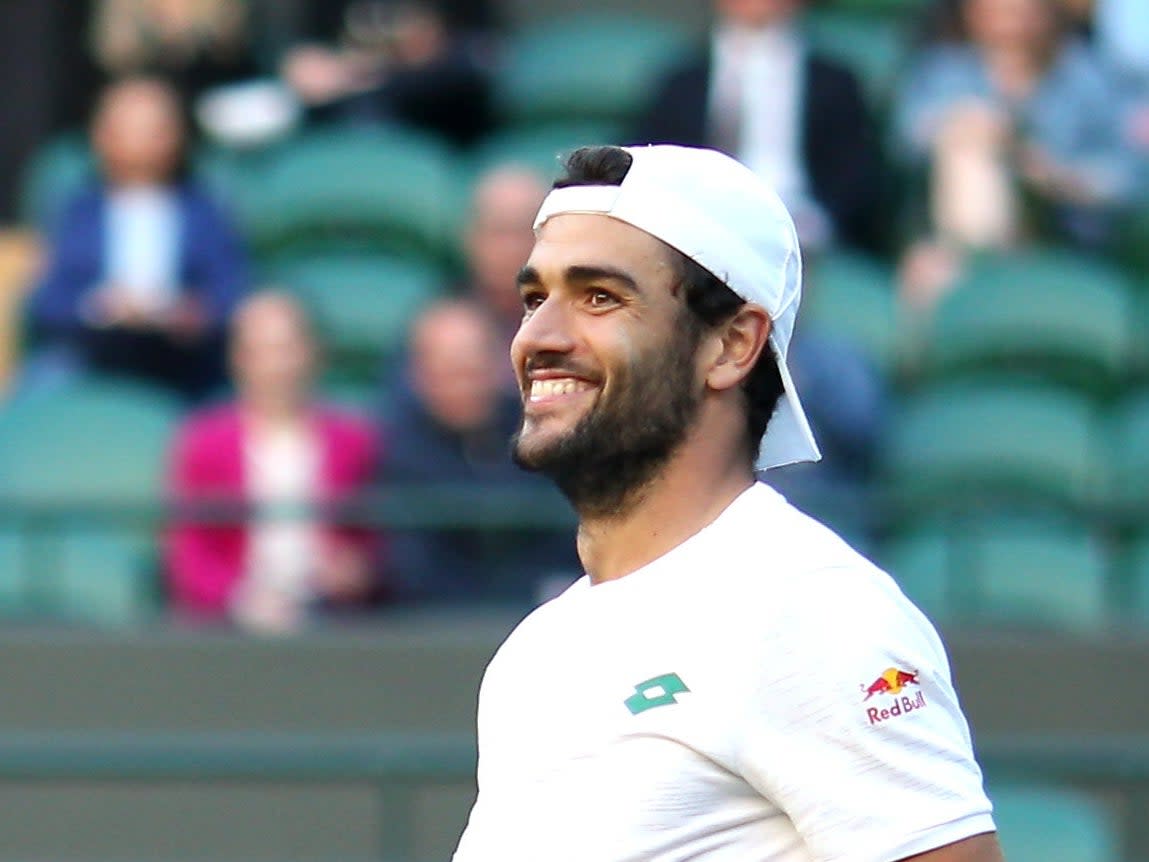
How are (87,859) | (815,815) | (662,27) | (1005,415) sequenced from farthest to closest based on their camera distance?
(662,27)
(1005,415)
(87,859)
(815,815)

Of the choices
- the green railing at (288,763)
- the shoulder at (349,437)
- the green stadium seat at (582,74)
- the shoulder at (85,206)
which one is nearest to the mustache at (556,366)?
the green railing at (288,763)

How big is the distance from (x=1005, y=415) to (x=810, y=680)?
4.51m

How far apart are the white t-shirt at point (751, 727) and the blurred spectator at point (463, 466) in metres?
3.65

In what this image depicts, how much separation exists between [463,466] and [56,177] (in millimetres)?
2684

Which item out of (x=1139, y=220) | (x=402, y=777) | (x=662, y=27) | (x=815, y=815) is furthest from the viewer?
(x=662, y=27)

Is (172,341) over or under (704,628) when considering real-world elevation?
over

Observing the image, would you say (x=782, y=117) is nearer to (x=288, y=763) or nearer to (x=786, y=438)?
(x=288, y=763)

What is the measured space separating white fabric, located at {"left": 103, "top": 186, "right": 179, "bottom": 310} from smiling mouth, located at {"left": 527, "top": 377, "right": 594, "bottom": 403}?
15.6 feet

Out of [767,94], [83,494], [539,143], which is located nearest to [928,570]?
[767,94]

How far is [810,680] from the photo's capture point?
2.06 metres

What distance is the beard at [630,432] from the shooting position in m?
2.29

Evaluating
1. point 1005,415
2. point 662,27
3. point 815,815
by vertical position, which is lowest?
point 815,815

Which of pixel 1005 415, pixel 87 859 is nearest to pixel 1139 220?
pixel 1005 415

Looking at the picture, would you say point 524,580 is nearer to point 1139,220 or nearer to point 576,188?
point 1139,220
